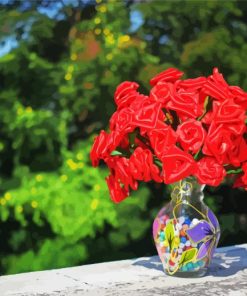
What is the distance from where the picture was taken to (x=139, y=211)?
141 inches

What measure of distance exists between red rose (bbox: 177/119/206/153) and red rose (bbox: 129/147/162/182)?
97mm

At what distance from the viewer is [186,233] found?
1950mm

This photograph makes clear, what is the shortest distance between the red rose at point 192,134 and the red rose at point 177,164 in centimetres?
2

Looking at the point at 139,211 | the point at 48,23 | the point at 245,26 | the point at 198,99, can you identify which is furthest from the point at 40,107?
the point at 198,99

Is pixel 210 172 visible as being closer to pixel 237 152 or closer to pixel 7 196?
pixel 237 152

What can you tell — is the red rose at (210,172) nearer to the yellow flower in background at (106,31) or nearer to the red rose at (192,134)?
the red rose at (192,134)

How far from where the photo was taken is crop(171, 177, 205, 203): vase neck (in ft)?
6.54

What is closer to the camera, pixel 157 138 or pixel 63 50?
pixel 157 138

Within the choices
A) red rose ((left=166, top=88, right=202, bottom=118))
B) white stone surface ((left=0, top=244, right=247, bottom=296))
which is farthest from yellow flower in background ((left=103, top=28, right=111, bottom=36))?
red rose ((left=166, top=88, right=202, bottom=118))

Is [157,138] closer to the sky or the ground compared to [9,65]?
closer to the ground

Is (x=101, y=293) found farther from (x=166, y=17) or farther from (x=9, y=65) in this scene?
(x=166, y=17)

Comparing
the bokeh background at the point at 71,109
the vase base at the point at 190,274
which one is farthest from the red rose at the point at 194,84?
the bokeh background at the point at 71,109

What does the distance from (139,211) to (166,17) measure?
89 centimetres

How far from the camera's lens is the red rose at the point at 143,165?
75.3 inches
